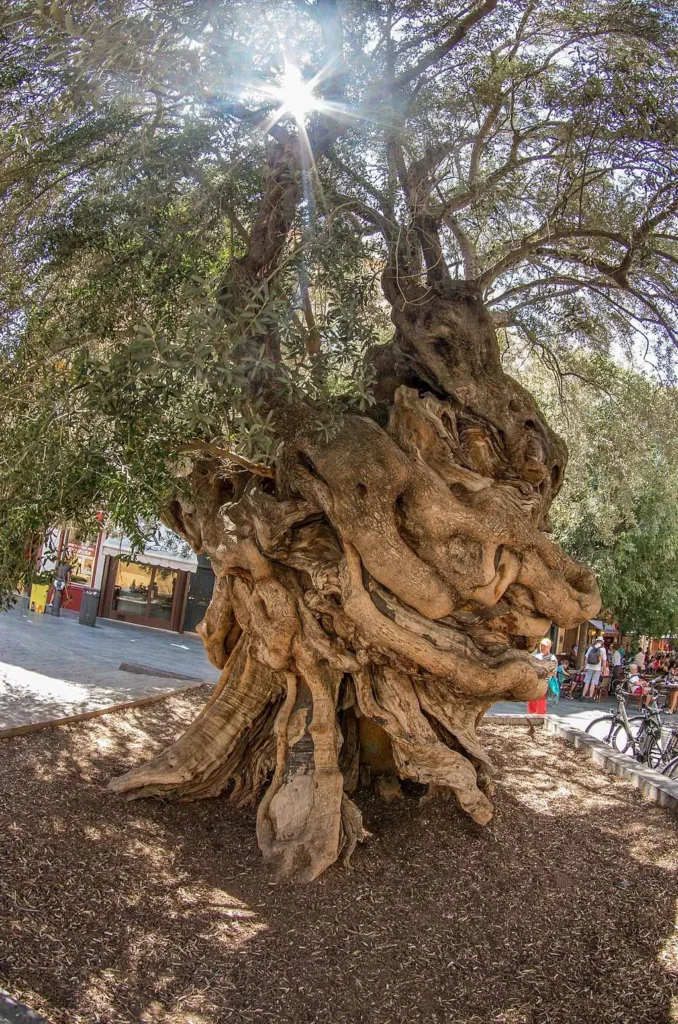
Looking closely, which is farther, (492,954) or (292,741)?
(292,741)

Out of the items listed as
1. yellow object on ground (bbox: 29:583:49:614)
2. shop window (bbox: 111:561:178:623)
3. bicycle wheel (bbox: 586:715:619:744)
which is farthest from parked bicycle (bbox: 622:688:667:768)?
shop window (bbox: 111:561:178:623)

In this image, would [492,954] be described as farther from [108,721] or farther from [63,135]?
[63,135]

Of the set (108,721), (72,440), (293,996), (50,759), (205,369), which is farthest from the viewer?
(108,721)

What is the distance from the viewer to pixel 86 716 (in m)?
9.97

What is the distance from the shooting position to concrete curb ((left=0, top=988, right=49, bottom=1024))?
3926 mm

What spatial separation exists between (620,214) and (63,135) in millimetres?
5654

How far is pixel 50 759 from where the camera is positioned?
8047 mm

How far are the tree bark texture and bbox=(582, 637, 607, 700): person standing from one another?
16.2 metres

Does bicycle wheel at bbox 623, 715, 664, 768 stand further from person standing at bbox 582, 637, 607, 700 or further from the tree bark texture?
person standing at bbox 582, 637, 607, 700

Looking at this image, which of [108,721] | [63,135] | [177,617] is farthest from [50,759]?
[177,617]

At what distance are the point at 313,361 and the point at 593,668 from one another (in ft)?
63.7

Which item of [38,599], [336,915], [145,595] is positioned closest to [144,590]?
[145,595]

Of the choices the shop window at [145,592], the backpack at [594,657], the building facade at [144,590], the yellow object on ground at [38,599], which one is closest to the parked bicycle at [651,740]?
the backpack at [594,657]

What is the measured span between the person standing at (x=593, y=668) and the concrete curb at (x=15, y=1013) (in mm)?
20746
